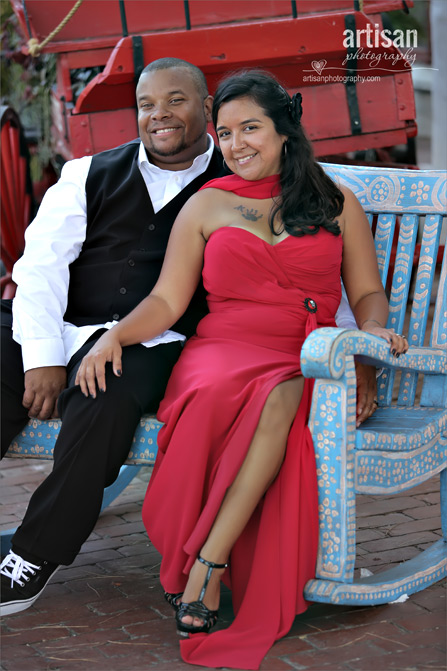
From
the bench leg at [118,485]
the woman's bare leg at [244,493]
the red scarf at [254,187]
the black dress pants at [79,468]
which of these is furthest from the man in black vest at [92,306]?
the bench leg at [118,485]

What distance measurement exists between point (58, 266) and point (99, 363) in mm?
449

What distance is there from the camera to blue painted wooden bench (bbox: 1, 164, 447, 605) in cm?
249

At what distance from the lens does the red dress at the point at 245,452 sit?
2494mm

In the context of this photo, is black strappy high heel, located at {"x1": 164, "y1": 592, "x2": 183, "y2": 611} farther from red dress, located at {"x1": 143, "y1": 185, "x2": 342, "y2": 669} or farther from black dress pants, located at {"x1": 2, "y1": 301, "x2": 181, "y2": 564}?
black dress pants, located at {"x1": 2, "y1": 301, "x2": 181, "y2": 564}

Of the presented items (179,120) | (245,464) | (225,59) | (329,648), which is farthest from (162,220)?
(225,59)

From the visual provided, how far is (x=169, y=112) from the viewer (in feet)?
10.1

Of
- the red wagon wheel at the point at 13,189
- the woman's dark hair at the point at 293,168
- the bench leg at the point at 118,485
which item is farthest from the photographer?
the red wagon wheel at the point at 13,189

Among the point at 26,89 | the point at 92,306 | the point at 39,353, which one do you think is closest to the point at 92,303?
the point at 92,306

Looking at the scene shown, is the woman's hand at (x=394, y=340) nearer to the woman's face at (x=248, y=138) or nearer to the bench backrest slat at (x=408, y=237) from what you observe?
the bench backrest slat at (x=408, y=237)

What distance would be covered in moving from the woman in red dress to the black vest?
0.16 metres

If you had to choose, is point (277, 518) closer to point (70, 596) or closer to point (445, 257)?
point (70, 596)

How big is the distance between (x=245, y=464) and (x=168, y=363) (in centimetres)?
51

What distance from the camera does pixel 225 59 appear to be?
461 centimetres

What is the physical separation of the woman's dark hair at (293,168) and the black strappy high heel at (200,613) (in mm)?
1006
